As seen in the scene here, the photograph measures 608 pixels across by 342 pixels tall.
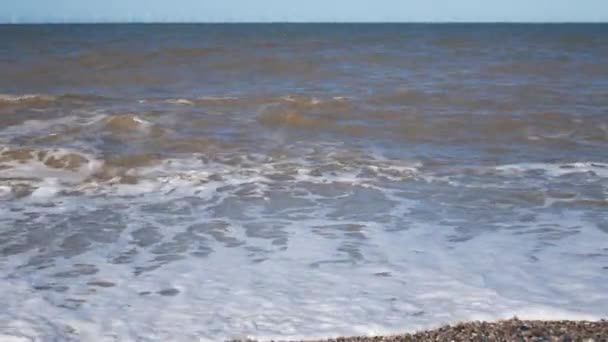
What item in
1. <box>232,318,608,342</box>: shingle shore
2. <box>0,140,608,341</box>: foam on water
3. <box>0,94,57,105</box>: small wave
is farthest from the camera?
<box>0,94,57,105</box>: small wave

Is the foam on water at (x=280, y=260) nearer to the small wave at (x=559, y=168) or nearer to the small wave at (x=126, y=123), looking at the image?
the small wave at (x=559, y=168)

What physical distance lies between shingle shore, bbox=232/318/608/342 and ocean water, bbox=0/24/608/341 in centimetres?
10

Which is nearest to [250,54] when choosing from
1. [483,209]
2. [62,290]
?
[483,209]

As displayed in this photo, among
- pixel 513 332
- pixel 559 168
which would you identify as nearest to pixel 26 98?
pixel 559 168

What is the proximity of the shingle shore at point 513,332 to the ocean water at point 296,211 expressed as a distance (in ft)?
0.33

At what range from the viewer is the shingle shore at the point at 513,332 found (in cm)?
313

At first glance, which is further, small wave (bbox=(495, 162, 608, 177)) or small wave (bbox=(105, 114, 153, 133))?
small wave (bbox=(105, 114, 153, 133))

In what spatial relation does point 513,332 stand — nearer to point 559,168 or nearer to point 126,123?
point 559,168

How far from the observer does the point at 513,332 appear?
3.20 m

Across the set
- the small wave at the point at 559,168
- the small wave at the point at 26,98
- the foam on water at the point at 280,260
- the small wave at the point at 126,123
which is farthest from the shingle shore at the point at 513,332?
the small wave at the point at 26,98

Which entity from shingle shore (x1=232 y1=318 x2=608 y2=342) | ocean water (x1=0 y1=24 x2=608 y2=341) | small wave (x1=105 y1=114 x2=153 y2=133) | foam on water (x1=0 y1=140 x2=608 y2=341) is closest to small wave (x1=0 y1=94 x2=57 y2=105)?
ocean water (x1=0 y1=24 x2=608 y2=341)

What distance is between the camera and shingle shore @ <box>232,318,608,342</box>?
3133 millimetres

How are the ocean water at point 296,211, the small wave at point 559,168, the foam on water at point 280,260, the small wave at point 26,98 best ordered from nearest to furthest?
the foam on water at point 280,260, the ocean water at point 296,211, the small wave at point 559,168, the small wave at point 26,98

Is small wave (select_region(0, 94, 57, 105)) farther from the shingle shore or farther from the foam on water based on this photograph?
the shingle shore
